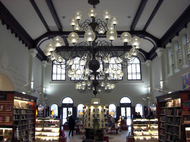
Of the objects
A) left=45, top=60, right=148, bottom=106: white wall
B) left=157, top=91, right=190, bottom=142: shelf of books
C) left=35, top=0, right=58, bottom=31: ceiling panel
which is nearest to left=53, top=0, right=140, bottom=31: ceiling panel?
left=35, top=0, right=58, bottom=31: ceiling panel

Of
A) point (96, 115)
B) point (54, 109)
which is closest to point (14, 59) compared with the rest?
point (96, 115)

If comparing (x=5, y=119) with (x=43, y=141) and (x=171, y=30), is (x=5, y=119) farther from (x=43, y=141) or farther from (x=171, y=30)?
(x=171, y=30)

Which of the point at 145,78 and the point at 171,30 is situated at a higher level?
the point at 171,30

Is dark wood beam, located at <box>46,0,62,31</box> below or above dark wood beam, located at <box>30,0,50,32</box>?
above

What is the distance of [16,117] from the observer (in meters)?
8.89

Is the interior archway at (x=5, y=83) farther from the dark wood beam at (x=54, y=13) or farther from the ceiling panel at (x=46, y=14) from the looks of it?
the dark wood beam at (x=54, y=13)

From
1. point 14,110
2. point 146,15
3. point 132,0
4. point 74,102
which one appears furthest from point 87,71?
point 74,102

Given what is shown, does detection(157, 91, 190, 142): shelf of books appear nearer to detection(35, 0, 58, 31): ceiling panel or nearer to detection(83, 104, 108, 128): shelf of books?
detection(83, 104, 108, 128): shelf of books

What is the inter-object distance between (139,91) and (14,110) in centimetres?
1641

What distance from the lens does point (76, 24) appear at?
661 centimetres

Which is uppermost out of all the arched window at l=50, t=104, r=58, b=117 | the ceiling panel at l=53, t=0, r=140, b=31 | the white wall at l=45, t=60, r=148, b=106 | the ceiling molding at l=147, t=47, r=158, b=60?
the ceiling panel at l=53, t=0, r=140, b=31

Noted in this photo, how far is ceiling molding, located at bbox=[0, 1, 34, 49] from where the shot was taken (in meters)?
11.5

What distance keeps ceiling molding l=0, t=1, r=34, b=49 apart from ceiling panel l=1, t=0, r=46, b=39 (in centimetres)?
23

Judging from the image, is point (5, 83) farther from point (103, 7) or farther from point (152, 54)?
point (152, 54)
